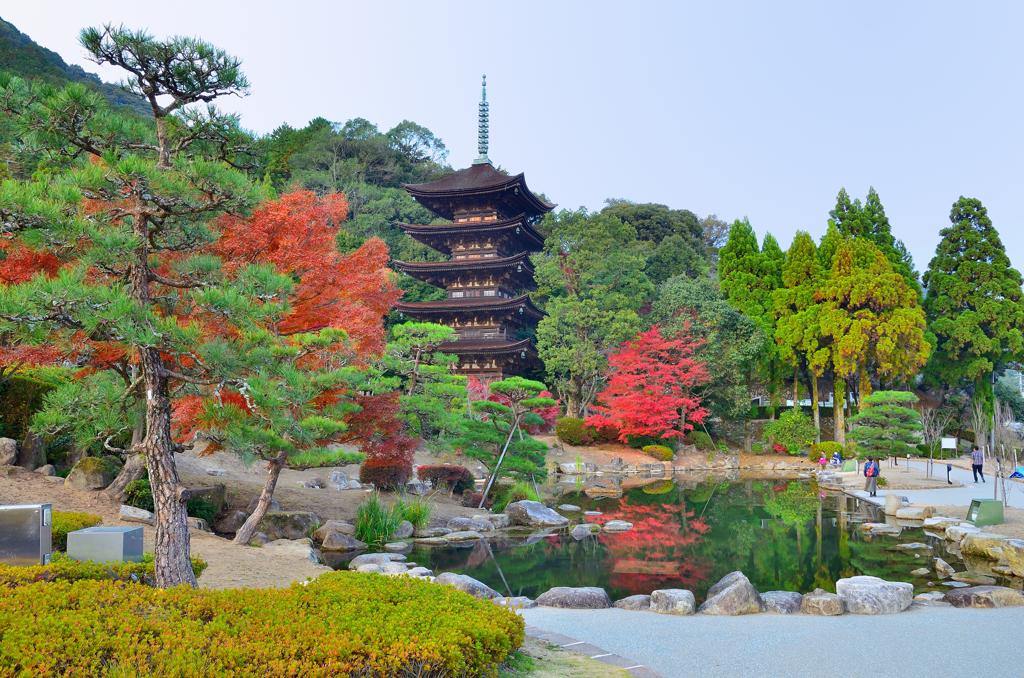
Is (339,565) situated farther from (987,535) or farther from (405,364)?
(987,535)

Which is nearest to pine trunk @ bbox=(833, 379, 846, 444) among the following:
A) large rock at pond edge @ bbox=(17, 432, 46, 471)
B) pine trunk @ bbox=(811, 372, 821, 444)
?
pine trunk @ bbox=(811, 372, 821, 444)

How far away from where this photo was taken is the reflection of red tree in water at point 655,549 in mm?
8391

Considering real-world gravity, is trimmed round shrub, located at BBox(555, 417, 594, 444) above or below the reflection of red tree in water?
above

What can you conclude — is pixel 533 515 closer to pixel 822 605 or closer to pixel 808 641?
pixel 822 605

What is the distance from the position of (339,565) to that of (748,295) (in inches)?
982

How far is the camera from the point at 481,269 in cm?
2702

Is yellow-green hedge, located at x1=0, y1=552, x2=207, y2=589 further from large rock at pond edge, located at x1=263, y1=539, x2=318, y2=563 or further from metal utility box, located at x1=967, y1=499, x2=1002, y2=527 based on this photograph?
metal utility box, located at x1=967, y1=499, x2=1002, y2=527

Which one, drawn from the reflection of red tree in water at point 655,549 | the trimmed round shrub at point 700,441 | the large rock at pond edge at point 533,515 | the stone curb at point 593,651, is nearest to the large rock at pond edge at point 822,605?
the reflection of red tree in water at point 655,549

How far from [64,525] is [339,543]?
414 centimetres

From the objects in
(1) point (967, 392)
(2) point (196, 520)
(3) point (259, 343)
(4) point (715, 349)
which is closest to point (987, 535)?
(3) point (259, 343)

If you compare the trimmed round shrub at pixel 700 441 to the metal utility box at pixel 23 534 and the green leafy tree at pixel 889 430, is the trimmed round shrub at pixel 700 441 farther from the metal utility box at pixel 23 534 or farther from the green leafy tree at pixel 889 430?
the metal utility box at pixel 23 534

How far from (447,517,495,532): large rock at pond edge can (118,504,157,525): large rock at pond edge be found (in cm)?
503

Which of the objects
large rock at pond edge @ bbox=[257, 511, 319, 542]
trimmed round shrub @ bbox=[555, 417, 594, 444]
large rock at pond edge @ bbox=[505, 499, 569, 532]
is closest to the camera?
large rock at pond edge @ bbox=[257, 511, 319, 542]

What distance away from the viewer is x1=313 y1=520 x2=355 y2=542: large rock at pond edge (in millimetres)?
10023
